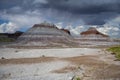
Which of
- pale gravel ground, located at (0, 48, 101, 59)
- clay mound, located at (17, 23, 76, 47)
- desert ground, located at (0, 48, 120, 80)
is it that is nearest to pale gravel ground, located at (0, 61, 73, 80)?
desert ground, located at (0, 48, 120, 80)

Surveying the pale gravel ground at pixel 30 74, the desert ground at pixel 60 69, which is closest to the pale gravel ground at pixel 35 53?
the desert ground at pixel 60 69

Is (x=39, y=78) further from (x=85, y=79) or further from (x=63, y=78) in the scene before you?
(x=85, y=79)

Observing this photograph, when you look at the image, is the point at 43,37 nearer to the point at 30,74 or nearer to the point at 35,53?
the point at 35,53

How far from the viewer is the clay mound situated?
505 feet

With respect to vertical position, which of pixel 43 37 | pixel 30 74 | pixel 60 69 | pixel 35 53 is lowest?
pixel 35 53

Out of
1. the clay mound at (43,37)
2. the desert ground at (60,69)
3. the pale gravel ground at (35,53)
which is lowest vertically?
the pale gravel ground at (35,53)

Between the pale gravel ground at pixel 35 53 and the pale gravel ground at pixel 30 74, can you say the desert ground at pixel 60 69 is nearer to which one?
the pale gravel ground at pixel 30 74

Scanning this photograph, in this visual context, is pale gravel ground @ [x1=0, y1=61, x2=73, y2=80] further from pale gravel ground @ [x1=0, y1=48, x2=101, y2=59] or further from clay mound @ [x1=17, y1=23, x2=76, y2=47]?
clay mound @ [x1=17, y1=23, x2=76, y2=47]

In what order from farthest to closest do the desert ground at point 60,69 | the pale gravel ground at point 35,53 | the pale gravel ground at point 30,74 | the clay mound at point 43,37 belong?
the clay mound at point 43,37 → the pale gravel ground at point 35,53 → the desert ground at point 60,69 → the pale gravel ground at point 30,74

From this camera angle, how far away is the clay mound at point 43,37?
153875 millimetres

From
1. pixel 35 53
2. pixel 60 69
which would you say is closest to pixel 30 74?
pixel 60 69

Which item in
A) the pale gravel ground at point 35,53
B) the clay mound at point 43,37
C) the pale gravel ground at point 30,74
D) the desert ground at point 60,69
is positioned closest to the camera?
the pale gravel ground at point 30,74

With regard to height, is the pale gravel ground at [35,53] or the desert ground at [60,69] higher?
the desert ground at [60,69]

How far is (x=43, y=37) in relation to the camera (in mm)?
161000
